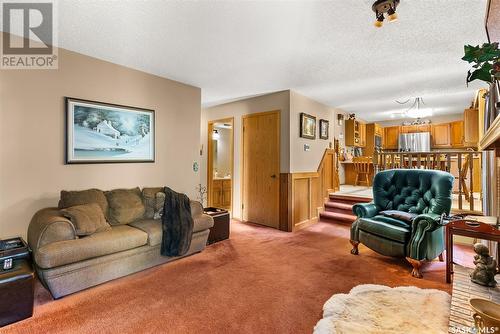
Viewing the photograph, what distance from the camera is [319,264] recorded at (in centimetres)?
299

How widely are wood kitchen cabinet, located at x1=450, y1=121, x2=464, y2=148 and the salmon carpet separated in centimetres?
515

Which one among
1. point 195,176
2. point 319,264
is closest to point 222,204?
point 195,176

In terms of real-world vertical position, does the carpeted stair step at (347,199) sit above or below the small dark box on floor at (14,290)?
above

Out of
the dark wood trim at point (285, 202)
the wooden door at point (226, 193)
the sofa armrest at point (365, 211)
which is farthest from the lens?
the wooden door at point (226, 193)

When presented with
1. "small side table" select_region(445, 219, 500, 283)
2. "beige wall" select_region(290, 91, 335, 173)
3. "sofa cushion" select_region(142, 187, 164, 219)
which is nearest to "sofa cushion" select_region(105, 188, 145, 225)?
"sofa cushion" select_region(142, 187, 164, 219)

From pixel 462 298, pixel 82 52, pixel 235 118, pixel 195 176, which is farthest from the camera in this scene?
pixel 235 118

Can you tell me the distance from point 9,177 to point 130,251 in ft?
4.61

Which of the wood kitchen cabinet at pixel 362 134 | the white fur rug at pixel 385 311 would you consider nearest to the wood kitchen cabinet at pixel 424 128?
the wood kitchen cabinet at pixel 362 134

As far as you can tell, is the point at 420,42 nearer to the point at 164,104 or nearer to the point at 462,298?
the point at 462,298

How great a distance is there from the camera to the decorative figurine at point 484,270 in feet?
5.55

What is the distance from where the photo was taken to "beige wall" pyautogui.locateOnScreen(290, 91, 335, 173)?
452 cm

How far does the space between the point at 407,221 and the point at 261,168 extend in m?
2.57

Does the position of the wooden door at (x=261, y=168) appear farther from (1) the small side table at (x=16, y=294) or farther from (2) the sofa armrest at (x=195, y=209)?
(1) the small side table at (x=16, y=294)

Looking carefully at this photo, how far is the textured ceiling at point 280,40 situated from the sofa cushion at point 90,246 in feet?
6.61
